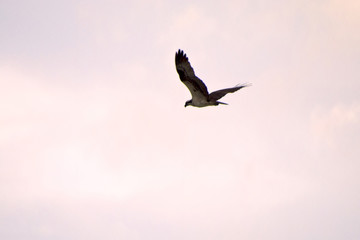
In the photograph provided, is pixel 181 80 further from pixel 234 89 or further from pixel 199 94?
pixel 234 89

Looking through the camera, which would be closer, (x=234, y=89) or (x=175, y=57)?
(x=175, y=57)

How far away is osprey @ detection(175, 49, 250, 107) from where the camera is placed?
3166 centimetres

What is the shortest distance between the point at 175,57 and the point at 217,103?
387 centimetres

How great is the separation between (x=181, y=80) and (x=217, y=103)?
8.30 feet

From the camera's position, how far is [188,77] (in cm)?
3219

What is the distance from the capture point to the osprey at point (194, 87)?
31656 mm

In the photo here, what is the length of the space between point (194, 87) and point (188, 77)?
821mm

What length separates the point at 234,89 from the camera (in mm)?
34375

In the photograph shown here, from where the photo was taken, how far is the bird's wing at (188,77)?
31.6 m

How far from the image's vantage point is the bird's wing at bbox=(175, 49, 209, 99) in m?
31.6

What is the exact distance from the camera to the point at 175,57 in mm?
31672

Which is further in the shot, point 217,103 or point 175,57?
point 217,103

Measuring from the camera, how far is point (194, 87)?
3275 centimetres

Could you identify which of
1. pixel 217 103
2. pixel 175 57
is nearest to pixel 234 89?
pixel 217 103
